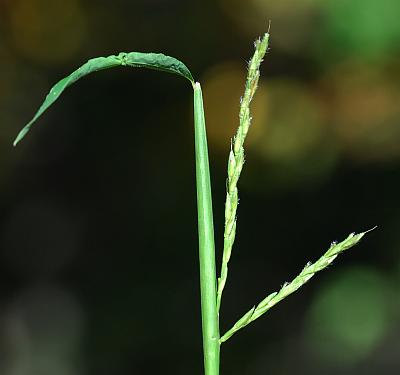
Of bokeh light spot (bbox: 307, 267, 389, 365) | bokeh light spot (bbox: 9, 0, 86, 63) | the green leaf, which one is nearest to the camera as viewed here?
the green leaf

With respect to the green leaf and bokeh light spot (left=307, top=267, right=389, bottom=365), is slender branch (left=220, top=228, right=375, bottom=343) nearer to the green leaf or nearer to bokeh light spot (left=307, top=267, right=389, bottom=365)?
the green leaf

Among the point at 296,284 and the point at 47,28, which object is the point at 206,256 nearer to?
the point at 296,284

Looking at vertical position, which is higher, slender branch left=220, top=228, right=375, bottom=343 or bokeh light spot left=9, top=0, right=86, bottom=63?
slender branch left=220, top=228, right=375, bottom=343

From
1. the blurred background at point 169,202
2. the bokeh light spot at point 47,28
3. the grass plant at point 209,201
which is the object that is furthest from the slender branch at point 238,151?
the bokeh light spot at point 47,28

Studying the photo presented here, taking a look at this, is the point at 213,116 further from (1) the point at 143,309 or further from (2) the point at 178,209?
(1) the point at 143,309

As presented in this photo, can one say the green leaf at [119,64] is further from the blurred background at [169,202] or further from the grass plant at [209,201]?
the blurred background at [169,202]

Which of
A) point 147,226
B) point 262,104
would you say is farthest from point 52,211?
point 262,104

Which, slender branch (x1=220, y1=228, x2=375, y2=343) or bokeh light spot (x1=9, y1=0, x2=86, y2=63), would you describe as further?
bokeh light spot (x1=9, y1=0, x2=86, y2=63)

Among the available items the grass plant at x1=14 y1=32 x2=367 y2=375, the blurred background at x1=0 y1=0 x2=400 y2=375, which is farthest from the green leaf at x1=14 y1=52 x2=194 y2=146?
the blurred background at x1=0 y1=0 x2=400 y2=375
